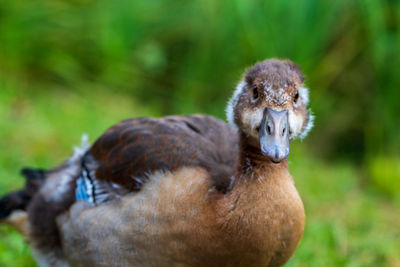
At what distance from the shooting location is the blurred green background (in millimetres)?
5934

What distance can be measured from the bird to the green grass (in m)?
0.85

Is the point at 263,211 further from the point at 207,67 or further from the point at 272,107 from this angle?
the point at 207,67

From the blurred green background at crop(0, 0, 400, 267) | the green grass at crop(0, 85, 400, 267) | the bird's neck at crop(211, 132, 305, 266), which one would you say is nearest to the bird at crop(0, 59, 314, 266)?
the bird's neck at crop(211, 132, 305, 266)

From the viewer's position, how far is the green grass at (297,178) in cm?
412

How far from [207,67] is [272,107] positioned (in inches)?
156

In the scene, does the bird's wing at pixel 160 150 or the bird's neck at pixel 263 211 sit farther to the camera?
the bird's wing at pixel 160 150

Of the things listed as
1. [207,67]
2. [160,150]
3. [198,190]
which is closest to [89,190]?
[160,150]

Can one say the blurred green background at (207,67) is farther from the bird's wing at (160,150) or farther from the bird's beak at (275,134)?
the bird's beak at (275,134)

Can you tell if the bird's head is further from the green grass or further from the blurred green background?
the blurred green background

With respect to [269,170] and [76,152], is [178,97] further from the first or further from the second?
[269,170]

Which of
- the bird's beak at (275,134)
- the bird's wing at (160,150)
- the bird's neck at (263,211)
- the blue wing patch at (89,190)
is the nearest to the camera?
the bird's beak at (275,134)

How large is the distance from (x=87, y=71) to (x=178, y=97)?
115 cm

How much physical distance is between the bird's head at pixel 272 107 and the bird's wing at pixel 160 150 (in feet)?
0.87

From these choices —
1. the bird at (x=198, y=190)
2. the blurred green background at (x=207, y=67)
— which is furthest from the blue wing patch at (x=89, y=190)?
the blurred green background at (x=207, y=67)
